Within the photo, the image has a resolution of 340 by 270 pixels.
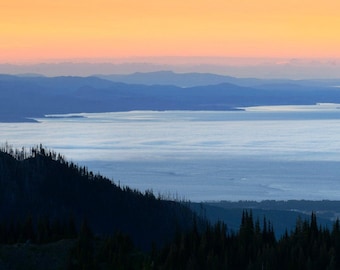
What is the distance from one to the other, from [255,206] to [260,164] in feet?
161

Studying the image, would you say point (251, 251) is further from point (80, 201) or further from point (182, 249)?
point (80, 201)

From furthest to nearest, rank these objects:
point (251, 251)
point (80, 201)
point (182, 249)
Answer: point (80, 201) → point (251, 251) → point (182, 249)

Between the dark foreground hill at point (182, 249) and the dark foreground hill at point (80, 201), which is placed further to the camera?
the dark foreground hill at point (80, 201)

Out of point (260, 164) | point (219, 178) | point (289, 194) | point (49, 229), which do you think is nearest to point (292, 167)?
point (260, 164)

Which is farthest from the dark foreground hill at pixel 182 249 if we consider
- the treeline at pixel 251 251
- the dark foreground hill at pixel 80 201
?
the dark foreground hill at pixel 80 201

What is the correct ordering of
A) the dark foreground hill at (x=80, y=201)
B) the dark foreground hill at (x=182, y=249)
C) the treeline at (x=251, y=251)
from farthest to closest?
the dark foreground hill at (x=80, y=201), the treeline at (x=251, y=251), the dark foreground hill at (x=182, y=249)

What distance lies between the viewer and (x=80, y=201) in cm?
9162

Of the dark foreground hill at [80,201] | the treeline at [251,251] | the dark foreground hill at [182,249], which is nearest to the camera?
the dark foreground hill at [182,249]

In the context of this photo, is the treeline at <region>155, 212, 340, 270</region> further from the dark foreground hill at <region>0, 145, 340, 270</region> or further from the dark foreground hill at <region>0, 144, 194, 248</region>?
the dark foreground hill at <region>0, 144, 194, 248</region>

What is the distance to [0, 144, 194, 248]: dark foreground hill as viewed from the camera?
8731cm

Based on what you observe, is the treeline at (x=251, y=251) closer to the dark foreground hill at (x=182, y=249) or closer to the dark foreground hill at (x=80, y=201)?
the dark foreground hill at (x=182, y=249)

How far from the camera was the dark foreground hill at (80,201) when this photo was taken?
87.3m

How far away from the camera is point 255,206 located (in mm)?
125188

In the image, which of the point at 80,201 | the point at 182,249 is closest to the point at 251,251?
the point at 182,249
